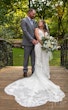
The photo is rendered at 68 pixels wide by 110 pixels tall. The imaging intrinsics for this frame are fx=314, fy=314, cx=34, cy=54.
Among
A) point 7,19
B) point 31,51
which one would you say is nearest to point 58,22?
point 7,19

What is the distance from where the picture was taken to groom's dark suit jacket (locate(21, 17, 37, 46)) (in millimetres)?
7707

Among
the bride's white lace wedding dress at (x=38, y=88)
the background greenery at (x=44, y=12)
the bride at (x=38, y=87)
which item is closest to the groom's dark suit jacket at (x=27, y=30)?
the bride at (x=38, y=87)

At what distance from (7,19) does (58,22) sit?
1617 centimetres

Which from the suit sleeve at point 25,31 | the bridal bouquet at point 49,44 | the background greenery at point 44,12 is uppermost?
the suit sleeve at point 25,31

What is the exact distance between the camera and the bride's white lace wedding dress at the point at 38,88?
5602 millimetres

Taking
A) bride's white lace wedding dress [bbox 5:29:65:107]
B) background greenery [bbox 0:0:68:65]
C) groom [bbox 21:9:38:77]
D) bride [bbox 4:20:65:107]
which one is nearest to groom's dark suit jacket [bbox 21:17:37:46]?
groom [bbox 21:9:38:77]

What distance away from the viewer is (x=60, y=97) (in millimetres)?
5781

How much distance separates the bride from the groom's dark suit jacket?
247 mm

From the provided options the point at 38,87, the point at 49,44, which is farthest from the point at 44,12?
the point at 38,87

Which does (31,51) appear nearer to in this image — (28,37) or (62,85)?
(28,37)

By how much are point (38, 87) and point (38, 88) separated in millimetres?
71

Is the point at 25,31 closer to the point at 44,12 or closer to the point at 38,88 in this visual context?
the point at 38,88

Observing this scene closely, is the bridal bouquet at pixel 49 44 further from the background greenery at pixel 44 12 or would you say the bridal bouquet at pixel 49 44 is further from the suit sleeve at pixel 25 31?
the background greenery at pixel 44 12

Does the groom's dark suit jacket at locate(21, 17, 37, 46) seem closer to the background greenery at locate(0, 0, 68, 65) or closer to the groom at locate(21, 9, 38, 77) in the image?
the groom at locate(21, 9, 38, 77)
